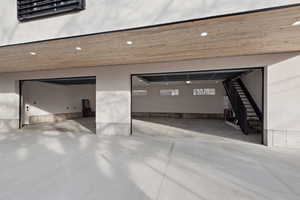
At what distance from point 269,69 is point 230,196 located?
3.56 m

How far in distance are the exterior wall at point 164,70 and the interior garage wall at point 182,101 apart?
5.59m

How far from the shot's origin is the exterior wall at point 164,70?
11.3ft

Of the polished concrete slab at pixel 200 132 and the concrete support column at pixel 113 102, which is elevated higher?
the concrete support column at pixel 113 102

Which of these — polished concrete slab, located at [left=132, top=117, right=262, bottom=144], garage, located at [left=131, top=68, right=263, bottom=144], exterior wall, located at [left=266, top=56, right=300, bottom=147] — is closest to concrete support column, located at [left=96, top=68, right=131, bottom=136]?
polished concrete slab, located at [left=132, top=117, right=262, bottom=144]

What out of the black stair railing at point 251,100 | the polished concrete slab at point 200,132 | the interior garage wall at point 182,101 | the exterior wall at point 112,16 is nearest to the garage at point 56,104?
the polished concrete slab at point 200,132

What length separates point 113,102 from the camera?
473 centimetres

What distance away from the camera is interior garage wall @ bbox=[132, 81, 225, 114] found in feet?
29.7

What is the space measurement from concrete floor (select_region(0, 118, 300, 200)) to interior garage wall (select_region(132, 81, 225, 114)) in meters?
5.80

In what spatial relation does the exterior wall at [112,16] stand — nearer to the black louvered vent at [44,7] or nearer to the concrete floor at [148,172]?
the black louvered vent at [44,7]

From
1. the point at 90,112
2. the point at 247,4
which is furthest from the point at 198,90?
the point at 90,112

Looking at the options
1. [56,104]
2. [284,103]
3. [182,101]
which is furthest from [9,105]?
[284,103]

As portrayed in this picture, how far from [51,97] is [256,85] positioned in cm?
1118

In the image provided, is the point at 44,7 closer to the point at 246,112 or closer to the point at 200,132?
the point at 200,132

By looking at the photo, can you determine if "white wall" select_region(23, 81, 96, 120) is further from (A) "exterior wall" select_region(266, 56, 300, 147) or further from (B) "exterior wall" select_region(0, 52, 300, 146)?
(A) "exterior wall" select_region(266, 56, 300, 147)
